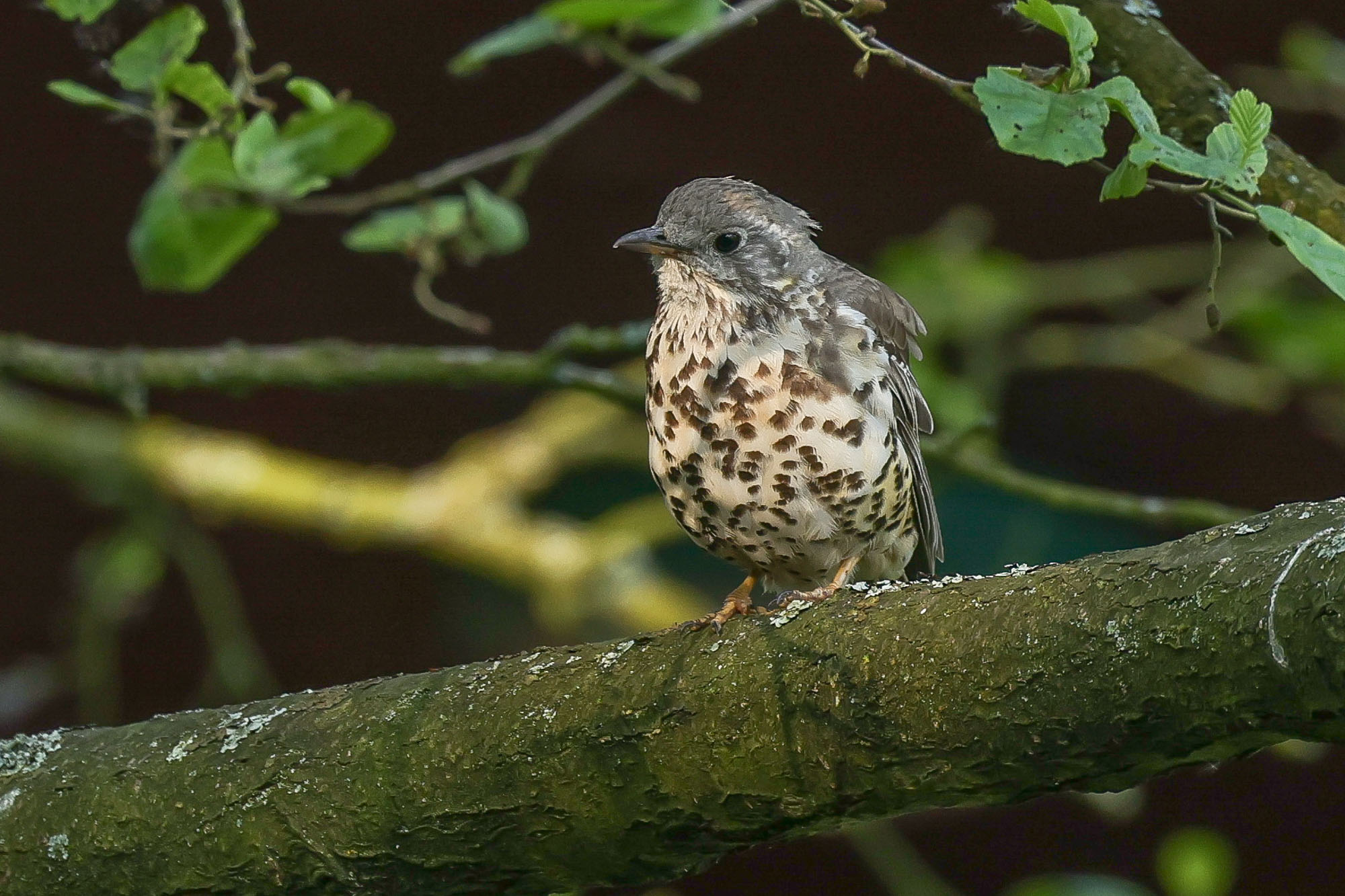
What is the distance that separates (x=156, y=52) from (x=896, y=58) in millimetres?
991

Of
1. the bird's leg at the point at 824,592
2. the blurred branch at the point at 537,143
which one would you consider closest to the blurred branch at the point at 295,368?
the blurred branch at the point at 537,143

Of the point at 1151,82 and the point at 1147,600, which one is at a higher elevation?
the point at 1151,82

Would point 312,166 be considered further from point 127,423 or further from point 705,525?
point 127,423

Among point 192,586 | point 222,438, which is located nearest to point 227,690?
point 192,586

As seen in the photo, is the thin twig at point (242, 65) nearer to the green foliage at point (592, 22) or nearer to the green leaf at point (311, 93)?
the green leaf at point (311, 93)

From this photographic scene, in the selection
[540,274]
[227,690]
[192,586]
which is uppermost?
[540,274]

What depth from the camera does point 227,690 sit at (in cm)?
410

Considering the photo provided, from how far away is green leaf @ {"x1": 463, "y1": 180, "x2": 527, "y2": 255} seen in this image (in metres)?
2.56

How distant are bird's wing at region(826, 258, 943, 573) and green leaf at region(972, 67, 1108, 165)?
109cm

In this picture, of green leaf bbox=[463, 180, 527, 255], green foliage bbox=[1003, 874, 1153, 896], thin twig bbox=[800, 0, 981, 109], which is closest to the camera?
thin twig bbox=[800, 0, 981, 109]

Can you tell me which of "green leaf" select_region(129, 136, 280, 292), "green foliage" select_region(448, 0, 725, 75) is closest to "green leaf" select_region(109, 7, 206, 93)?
"green leaf" select_region(129, 136, 280, 292)

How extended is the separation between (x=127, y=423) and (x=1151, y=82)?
10.9ft

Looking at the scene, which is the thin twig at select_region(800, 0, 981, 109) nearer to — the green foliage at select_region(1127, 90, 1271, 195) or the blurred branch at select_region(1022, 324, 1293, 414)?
the green foliage at select_region(1127, 90, 1271, 195)

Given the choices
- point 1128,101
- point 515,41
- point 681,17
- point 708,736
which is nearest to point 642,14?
point 681,17
